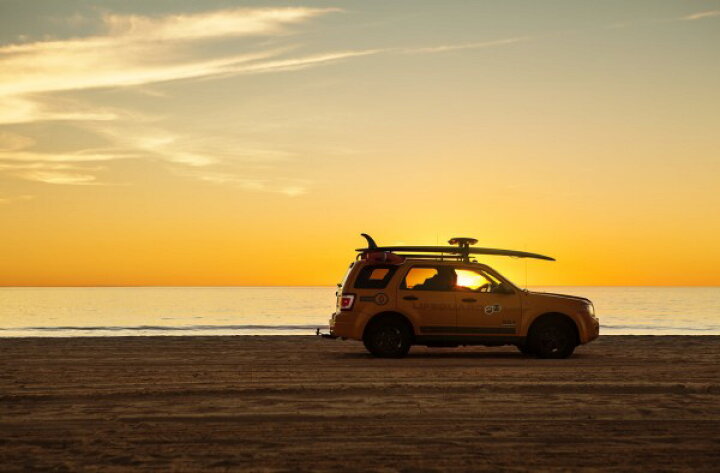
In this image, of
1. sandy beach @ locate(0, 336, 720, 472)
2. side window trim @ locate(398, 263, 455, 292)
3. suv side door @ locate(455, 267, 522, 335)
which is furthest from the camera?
suv side door @ locate(455, 267, 522, 335)

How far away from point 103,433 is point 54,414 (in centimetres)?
150

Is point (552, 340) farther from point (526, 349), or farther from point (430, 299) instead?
point (430, 299)

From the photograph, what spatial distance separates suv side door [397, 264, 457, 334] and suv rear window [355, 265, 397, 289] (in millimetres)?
290

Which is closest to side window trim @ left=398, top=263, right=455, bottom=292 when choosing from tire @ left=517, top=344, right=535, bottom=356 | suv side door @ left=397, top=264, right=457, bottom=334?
suv side door @ left=397, top=264, right=457, bottom=334

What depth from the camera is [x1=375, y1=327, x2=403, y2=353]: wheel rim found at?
58.2 ft

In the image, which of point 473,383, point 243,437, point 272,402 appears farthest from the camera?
point 473,383

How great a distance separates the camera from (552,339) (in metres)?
18.1

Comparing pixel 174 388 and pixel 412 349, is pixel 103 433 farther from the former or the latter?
pixel 412 349

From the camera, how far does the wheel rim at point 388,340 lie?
17750 millimetres

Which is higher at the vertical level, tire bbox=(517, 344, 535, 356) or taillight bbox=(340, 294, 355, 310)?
Answer: taillight bbox=(340, 294, 355, 310)

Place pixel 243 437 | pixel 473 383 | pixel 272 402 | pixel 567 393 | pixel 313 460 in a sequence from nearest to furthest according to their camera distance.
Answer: pixel 313 460 < pixel 243 437 < pixel 272 402 < pixel 567 393 < pixel 473 383

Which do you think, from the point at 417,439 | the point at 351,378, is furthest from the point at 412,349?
the point at 417,439

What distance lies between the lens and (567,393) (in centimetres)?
1185

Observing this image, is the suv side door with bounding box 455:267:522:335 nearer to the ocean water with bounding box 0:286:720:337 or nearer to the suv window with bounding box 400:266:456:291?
the suv window with bounding box 400:266:456:291
